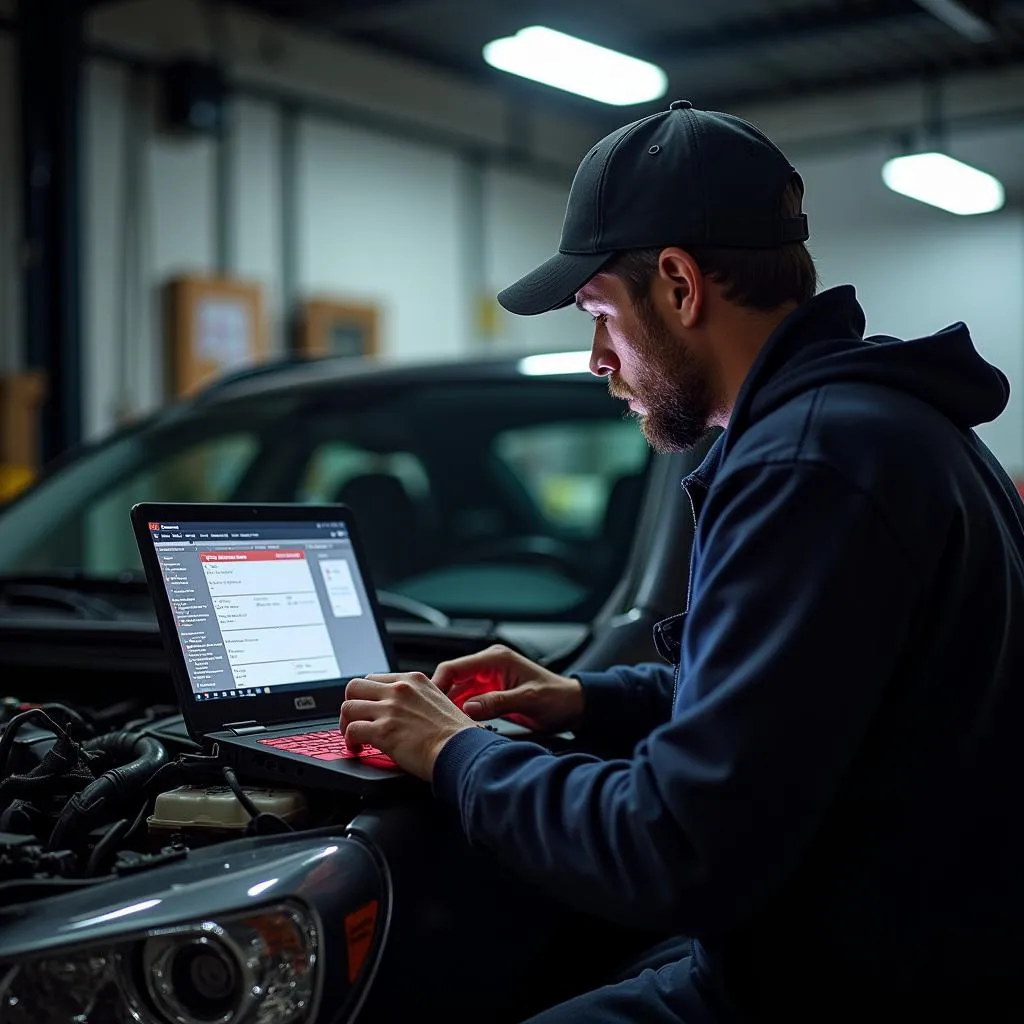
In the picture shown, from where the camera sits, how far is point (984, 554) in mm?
1271

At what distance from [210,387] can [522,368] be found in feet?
2.71

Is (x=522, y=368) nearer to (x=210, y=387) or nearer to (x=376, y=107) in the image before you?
(x=210, y=387)

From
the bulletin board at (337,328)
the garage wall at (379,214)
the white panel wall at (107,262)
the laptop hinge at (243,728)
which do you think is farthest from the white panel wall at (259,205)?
the laptop hinge at (243,728)

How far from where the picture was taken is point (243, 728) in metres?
1.64

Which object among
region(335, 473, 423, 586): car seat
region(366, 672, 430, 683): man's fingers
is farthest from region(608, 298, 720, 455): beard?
region(335, 473, 423, 586): car seat

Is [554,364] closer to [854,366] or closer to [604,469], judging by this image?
[854,366]

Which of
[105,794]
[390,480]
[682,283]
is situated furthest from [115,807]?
[390,480]

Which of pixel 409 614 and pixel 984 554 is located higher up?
pixel 984 554

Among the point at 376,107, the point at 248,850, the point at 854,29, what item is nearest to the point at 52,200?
the point at 376,107

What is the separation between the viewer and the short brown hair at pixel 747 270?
4.65 feet

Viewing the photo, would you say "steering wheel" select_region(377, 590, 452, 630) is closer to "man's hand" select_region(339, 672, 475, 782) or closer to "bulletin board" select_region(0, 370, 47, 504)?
"man's hand" select_region(339, 672, 475, 782)

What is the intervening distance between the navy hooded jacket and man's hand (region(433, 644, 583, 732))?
45 centimetres

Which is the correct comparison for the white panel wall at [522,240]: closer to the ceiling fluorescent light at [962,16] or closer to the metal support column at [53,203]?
the ceiling fluorescent light at [962,16]

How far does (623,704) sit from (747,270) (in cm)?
67
